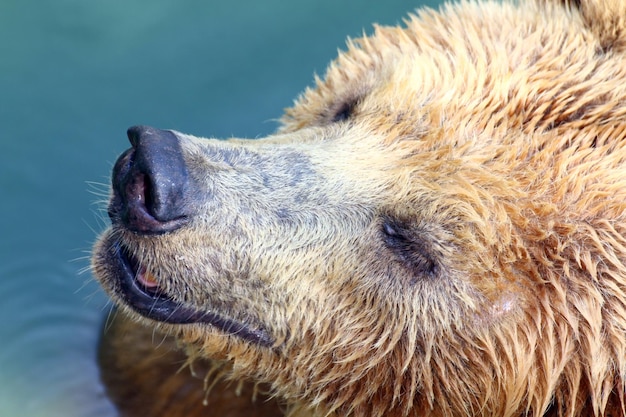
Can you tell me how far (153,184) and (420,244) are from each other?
38.8 inches

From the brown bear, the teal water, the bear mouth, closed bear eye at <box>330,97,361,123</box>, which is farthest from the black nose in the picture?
the teal water

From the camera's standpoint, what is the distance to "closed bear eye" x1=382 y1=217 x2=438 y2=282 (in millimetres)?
2967

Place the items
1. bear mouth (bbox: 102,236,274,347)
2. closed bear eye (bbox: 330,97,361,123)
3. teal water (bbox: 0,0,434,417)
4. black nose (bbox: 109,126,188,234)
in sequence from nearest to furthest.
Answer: black nose (bbox: 109,126,188,234)
bear mouth (bbox: 102,236,274,347)
closed bear eye (bbox: 330,97,361,123)
teal water (bbox: 0,0,434,417)

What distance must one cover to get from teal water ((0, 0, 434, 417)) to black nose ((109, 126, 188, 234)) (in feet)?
5.50

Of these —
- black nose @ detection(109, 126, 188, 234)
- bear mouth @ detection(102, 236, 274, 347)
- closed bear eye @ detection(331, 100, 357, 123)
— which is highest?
closed bear eye @ detection(331, 100, 357, 123)

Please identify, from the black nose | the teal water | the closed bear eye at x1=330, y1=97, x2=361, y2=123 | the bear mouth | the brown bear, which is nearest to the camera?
the black nose

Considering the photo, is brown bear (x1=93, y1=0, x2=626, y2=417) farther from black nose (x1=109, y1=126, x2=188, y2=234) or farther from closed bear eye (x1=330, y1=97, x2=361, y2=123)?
closed bear eye (x1=330, y1=97, x2=361, y2=123)

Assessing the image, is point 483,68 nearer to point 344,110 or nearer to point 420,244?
point 344,110

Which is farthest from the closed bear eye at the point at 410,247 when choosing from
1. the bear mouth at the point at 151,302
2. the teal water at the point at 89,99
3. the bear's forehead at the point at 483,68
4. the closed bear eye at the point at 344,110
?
the teal water at the point at 89,99

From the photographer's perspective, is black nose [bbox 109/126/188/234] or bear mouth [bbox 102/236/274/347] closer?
black nose [bbox 109/126/188/234]

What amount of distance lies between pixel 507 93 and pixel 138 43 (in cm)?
333

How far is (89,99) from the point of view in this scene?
18.0 ft

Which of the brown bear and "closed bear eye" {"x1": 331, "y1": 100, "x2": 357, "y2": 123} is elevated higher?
"closed bear eye" {"x1": 331, "y1": 100, "x2": 357, "y2": 123}

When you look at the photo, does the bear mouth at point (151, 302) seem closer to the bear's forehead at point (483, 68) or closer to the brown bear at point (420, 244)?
the brown bear at point (420, 244)
